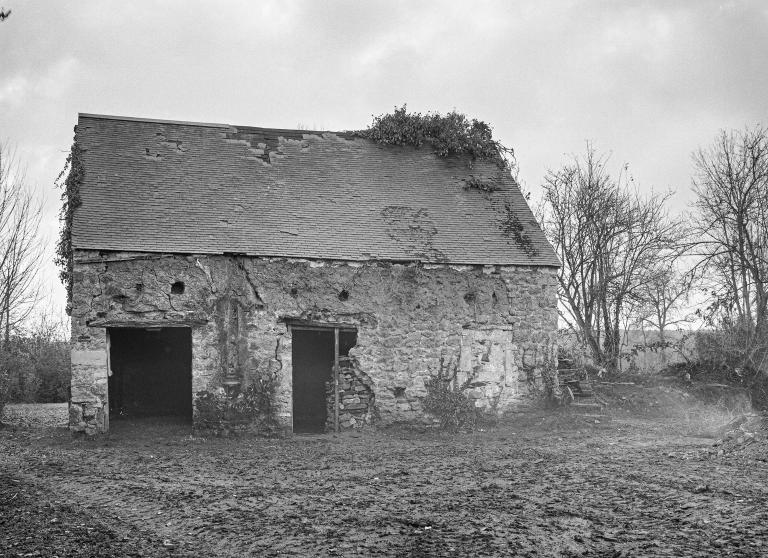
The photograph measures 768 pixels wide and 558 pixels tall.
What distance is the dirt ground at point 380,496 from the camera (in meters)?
6.55

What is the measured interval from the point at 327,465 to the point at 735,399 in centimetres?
1100

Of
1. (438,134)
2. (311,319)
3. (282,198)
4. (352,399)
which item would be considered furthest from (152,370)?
(438,134)

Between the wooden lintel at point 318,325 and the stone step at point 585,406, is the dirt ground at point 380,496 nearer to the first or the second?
the stone step at point 585,406

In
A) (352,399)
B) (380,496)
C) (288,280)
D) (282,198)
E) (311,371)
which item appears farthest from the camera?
(311,371)

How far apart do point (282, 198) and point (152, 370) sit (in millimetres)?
5404

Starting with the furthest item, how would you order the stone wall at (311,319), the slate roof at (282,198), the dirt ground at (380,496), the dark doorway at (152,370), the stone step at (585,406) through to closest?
the dark doorway at (152,370)
the stone step at (585,406)
the slate roof at (282,198)
the stone wall at (311,319)
the dirt ground at (380,496)

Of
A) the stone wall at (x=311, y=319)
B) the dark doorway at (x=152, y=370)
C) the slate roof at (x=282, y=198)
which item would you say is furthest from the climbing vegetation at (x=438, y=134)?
the dark doorway at (x=152, y=370)

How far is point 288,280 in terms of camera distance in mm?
13500

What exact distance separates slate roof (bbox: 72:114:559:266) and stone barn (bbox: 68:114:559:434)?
0.04 m

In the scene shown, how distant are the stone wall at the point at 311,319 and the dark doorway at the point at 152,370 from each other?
338 centimetres

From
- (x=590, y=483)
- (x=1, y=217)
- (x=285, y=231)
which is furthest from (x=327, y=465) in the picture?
(x=1, y=217)

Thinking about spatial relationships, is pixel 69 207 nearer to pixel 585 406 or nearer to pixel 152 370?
pixel 152 370

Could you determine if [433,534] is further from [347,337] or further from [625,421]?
[625,421]

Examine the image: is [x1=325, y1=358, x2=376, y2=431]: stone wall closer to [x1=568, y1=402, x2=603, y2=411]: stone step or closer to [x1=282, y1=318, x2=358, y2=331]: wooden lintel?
[x1=282, y1=318, x2=358, y2=331]: wooden lintel
